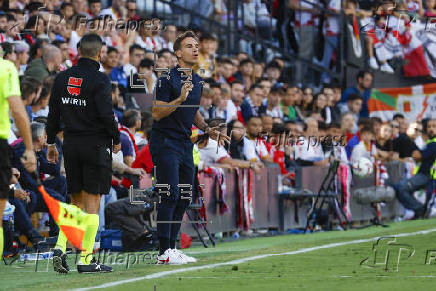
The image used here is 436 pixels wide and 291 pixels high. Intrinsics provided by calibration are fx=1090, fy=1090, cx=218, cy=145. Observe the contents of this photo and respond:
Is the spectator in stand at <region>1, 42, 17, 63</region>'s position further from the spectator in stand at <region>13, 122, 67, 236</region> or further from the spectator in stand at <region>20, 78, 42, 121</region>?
the spectator in stand at <region>13, 122, 67, 236</region>

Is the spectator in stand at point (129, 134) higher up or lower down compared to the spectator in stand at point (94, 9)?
lower down

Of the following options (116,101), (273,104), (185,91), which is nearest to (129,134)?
(116,101)

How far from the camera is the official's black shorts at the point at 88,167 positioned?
10648 mm

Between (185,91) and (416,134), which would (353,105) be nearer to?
(416,134)

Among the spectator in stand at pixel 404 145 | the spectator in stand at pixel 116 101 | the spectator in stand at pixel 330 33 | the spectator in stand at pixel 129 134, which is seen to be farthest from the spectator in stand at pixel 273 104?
the spectator in stand at pixel 129 134

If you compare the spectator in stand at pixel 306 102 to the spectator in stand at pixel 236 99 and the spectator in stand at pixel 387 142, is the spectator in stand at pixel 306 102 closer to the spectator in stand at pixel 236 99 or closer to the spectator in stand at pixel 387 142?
the spectator in stand at pixel 387 142

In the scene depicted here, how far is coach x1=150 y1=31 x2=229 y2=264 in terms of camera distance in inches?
460

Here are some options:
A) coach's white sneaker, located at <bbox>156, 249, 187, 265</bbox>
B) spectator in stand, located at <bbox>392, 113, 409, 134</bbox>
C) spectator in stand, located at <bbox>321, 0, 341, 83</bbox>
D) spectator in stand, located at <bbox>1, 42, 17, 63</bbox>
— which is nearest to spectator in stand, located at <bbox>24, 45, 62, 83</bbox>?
spectator in stand, located at <bbox>1, 42, 17, 63</bbox>

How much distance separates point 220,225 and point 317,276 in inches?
284

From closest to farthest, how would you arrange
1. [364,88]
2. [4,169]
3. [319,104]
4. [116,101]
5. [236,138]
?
[4,169] → [116,101] → [236,138] → [319,104] → [364,88]

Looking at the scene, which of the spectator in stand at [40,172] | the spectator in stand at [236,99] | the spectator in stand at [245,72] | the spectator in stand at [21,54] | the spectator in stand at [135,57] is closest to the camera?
the spectator in stand at [40,172]

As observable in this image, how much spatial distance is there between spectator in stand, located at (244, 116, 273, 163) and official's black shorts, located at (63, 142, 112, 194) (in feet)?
26.2

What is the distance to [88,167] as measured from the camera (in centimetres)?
1068

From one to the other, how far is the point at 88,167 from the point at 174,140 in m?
1.42
